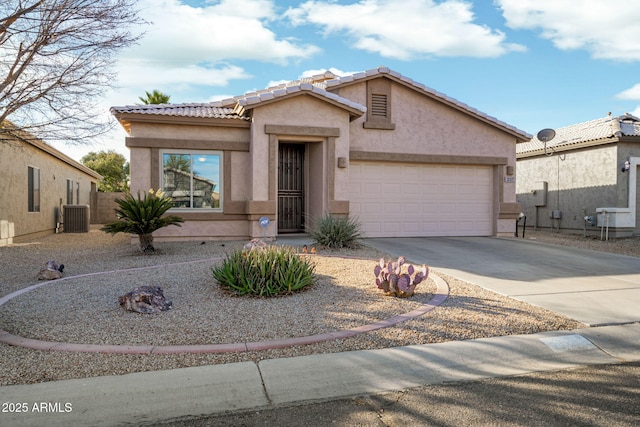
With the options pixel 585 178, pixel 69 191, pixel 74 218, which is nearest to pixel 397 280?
pixel 585 178

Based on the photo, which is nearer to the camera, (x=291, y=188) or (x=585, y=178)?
(x=291, y=188)

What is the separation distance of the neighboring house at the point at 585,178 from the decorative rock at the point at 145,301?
609 inches

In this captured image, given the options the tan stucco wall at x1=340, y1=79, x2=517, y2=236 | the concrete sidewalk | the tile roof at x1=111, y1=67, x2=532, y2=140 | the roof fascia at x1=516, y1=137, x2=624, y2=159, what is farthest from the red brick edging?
the roof fascia at x1=516, y1=137, x2=624, y2=159

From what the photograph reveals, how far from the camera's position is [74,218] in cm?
1981

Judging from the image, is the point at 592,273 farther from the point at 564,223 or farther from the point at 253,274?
the point at 564,223

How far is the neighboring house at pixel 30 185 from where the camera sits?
13719 millimetres

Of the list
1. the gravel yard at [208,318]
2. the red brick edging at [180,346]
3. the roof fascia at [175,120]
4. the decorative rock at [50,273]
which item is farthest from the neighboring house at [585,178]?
the decorative rock at [50,273]

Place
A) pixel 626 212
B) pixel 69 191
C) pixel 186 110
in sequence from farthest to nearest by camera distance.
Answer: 1. pixel 69 191
2. pixel 626 212
3. pixel 186 110

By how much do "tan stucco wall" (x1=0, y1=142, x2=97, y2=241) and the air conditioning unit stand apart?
513 millimetres

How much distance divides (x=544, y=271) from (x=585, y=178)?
418 inches

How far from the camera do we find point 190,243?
12547 millimetres

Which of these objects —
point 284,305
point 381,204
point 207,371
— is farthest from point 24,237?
point 207,371

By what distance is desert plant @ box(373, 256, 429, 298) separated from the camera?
6.70 metres

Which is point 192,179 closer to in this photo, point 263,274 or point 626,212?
point 263,274
